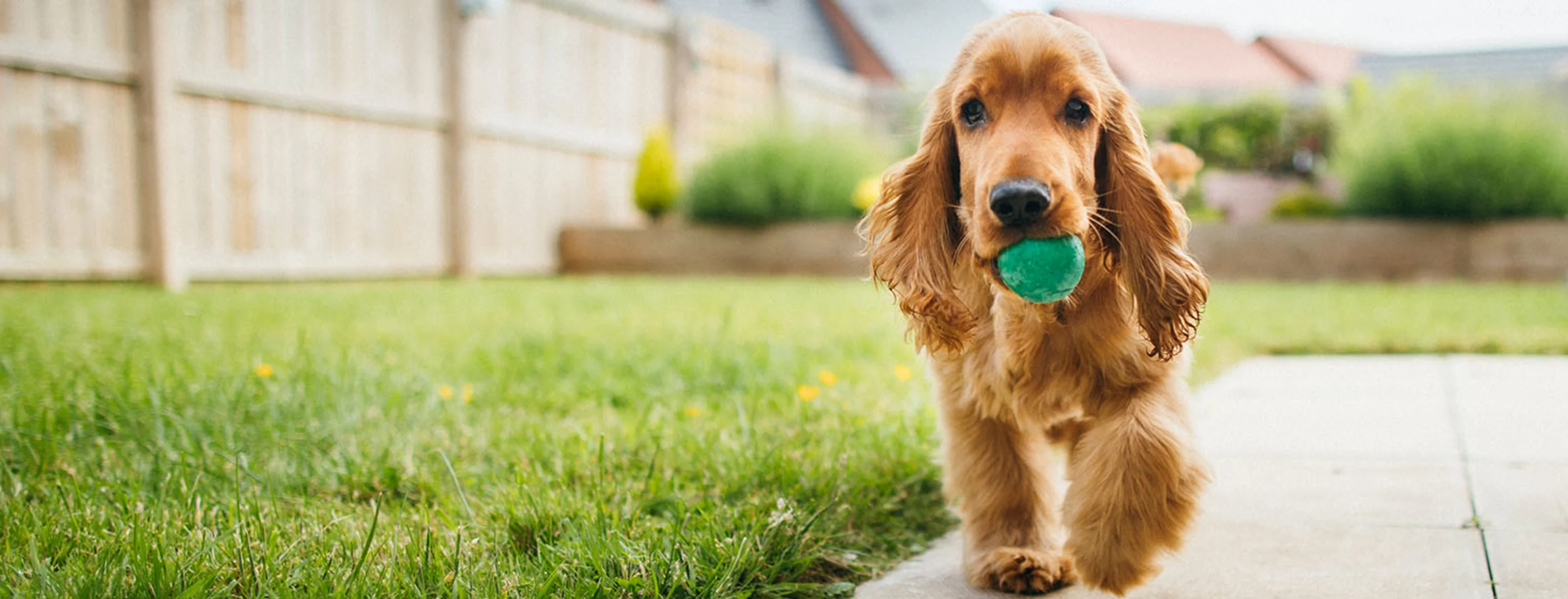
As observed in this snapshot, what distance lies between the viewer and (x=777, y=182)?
11.5 m

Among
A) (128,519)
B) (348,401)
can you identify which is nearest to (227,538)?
(128,519)

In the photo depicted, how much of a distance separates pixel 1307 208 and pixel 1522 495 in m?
8.80

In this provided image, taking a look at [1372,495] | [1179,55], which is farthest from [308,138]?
[1179,55]

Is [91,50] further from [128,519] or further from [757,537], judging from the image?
[757,537]

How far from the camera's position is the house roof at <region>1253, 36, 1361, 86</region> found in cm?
→ 2998

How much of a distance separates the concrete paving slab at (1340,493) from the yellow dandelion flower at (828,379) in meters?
1.23

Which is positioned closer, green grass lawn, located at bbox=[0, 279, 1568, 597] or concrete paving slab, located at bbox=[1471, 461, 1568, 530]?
green grass lawn, located at bbox=[0, 279, 1568, 597]

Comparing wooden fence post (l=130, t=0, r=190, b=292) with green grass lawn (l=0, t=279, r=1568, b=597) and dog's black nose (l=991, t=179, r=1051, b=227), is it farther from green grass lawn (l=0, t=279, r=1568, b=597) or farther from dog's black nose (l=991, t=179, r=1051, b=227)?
dog's black nose (l=991, t=179, r=1051, b=227)

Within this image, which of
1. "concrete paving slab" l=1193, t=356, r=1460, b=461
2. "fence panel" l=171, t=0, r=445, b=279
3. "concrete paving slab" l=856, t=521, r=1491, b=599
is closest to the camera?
"concrete paving slab" l=856, t=521, r=1491, b=599

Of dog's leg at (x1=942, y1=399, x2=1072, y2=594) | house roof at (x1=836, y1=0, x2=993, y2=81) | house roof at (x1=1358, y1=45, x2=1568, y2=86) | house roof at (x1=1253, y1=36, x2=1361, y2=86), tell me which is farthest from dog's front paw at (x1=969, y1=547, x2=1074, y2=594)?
house roof at (x1=1253, y1=36, x2=1361, y2=86)

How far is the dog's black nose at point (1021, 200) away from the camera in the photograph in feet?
5.35

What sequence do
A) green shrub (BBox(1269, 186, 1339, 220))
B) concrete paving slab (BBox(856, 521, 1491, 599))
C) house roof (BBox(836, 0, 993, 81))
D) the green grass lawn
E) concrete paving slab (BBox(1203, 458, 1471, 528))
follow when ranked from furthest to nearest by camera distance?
1. house roof (BBox(836, 0, 993, 81))
2. green shrub (BBox(1269, 186, 1339, 220))
3. concrete paving slab (BBox(1203, 458, 1471, 528))
4. concrete paving slab (BBox(856, 521, 1491, 599))
5. the green grass lawn

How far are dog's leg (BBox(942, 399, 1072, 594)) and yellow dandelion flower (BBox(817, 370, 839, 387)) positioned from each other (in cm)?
136

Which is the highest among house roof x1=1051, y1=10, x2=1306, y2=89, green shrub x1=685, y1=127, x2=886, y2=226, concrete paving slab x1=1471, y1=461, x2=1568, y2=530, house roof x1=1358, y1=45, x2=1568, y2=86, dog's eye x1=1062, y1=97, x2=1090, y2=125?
house roof x1=1051, y1=10, x2=1306, y2=89
